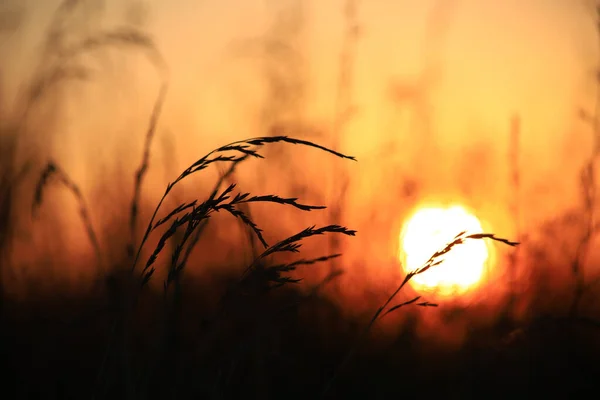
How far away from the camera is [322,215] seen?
363 centimetres

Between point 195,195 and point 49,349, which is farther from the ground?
point 195,195

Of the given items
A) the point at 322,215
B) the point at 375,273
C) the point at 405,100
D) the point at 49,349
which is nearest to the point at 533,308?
the point at 375,273

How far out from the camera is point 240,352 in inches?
60.3

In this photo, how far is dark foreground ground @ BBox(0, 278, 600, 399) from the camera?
2533 mm

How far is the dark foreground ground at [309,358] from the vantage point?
253 cm

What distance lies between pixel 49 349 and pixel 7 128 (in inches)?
30.8

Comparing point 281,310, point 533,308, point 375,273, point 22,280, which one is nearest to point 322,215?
point 375,273

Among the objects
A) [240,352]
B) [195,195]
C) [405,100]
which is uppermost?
[405,100]

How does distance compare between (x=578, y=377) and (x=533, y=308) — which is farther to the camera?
(x=578, y=377)

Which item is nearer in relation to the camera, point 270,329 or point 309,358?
point 270,329

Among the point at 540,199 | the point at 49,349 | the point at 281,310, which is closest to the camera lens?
the point at 281,310

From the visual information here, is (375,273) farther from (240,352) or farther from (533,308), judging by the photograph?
(240,352)

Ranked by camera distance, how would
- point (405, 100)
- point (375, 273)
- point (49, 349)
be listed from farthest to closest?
point (405, 100) < point (375, 273) < point (49, 349)

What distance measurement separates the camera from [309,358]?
11.4 ft
